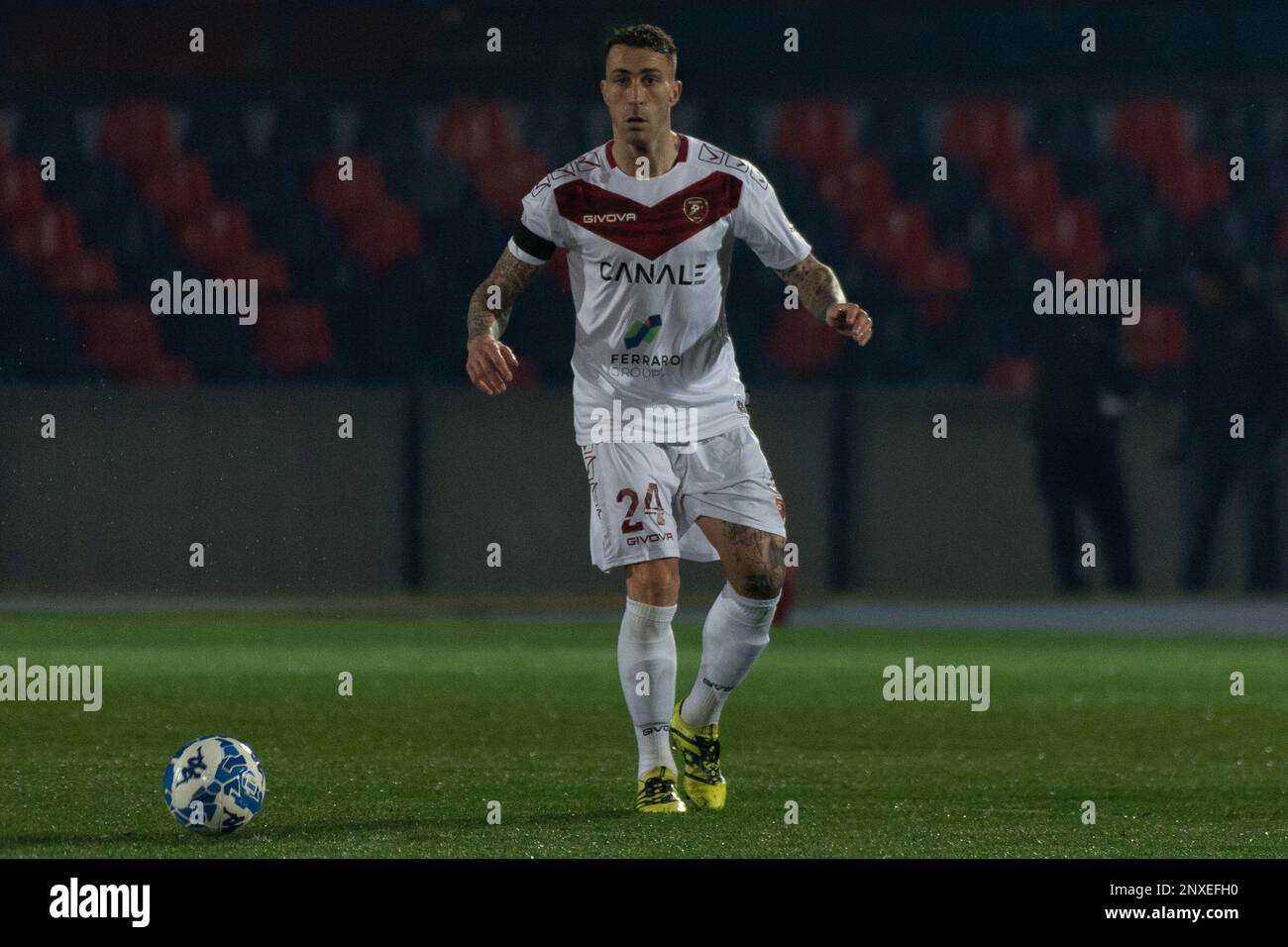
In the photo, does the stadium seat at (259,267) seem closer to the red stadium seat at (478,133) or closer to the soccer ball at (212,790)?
the red stadium seat at (478,133)

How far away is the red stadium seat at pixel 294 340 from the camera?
13633mm

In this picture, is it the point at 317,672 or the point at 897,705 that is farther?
the point at 317,672

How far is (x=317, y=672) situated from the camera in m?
9.48

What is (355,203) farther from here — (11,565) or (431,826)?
(431,826)

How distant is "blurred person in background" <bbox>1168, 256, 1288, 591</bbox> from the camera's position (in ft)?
44.4

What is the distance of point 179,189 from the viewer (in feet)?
53.2

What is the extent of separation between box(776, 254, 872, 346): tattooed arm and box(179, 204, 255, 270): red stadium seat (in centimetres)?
1036

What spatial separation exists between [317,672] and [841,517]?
4907 mm

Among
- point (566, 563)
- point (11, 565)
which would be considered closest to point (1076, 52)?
point (566, 563)

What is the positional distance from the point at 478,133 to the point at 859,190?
297 cm
